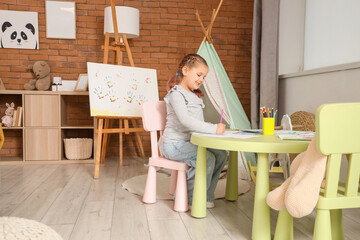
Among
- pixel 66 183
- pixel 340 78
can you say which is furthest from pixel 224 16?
pixel 66 183

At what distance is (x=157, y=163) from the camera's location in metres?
2.06

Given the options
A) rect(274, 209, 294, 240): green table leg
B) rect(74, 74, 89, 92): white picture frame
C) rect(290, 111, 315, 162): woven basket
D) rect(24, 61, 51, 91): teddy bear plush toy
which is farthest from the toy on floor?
rect(24, 61, 51, 91): teddy bear plush toy

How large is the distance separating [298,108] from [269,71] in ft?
1.50

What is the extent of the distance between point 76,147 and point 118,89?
88 cm

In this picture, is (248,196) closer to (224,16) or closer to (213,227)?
(213,227)

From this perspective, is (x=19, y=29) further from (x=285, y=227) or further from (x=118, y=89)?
(x=285, y=227)

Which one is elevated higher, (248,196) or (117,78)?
(117,78)

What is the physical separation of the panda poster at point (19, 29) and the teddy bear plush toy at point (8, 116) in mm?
706

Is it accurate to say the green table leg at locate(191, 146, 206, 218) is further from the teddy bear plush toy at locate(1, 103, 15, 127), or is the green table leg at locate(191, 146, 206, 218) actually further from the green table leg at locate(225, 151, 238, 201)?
the teddy bear plush toy at locate(1, 103, 15, 127)

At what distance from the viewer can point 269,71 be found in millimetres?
3211

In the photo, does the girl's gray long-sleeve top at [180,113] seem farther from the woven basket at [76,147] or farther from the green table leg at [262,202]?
the woven basket at [76,147]

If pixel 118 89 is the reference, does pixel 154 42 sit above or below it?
above

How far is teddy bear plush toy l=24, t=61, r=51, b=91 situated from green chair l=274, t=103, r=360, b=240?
3201 mm

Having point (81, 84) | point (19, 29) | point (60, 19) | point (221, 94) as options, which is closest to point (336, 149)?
point (221, 94)
